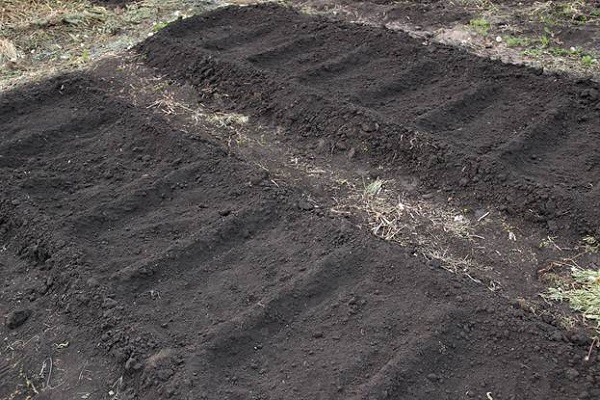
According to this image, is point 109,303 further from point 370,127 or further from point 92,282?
point 370,127

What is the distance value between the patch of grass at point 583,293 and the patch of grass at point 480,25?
3.35 metres

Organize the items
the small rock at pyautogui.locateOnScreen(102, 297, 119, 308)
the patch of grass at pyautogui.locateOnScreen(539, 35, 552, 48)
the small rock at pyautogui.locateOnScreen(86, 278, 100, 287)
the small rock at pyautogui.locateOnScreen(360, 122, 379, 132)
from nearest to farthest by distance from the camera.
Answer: the small rock at pyautogui.locateOnScreen(102, 297, 119, 308) < the small rock at pyautogui.locateOnScreen(86, 278, 100, 287) < the small rock at pyautogui.locateOnScreen(360, 122, 379, 132) < the patch of grass at pyautogui.locateOnScreen(539, 35, 552, 48)

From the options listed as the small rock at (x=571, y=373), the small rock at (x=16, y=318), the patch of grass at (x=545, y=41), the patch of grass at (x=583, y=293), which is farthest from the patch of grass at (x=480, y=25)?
the small rock at (x=16, y=318)

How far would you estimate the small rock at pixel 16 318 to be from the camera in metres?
3.61

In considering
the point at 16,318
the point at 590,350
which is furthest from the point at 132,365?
the point at 590,350

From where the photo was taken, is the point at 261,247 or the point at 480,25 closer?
the point at 261,247

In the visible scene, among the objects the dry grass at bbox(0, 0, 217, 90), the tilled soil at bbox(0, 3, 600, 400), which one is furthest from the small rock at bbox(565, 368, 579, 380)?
the dry grass at bbox(0, 0, 217, 90)

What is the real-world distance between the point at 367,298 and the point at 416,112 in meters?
2.01

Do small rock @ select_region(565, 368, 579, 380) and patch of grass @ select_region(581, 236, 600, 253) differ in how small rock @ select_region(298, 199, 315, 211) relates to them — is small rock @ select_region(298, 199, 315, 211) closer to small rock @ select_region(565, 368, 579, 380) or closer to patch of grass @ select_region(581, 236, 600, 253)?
patch of grass @ select_region(581, 236, 600, 253)

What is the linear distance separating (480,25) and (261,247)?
12.5 ft

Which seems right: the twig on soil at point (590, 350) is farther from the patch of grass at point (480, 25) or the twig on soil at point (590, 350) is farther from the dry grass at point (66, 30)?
the dry grass at point (66, 30)

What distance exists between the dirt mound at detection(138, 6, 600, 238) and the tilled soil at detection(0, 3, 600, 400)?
2 centimetres

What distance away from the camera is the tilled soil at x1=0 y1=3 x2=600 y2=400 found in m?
3.19

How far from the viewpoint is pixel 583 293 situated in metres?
3.53
